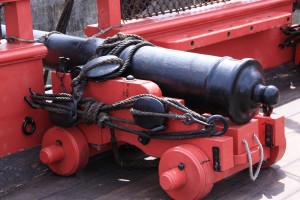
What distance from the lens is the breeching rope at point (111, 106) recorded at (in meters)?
2.91

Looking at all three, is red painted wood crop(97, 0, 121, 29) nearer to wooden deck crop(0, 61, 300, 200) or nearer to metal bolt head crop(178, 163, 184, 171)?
wooden deck crop(0, 61, 300, 200)

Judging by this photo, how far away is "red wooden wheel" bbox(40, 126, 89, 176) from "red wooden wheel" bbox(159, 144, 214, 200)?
0.61m


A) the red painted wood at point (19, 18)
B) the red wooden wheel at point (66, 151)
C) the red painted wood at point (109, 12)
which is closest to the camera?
the red wooden wheel at point (66, 151)

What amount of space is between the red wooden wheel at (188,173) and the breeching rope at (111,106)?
0.08 metres

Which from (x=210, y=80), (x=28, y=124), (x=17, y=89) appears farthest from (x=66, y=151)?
(x=210, y=80)

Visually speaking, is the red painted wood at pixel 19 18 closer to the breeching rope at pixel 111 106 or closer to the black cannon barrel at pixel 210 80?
the breeching rope at pixel 111 106

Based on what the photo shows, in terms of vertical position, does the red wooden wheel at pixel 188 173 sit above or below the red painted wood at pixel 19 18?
below

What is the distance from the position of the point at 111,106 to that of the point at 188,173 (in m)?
0.54

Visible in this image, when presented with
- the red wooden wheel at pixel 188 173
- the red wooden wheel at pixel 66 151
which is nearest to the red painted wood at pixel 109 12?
the red wooden wheel at pixel 66 151

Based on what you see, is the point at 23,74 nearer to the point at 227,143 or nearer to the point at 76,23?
the point at 227,143

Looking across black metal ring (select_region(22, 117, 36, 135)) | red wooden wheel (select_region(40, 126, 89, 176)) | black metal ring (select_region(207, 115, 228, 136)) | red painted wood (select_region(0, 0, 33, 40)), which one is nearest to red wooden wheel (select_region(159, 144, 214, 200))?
black metal ring (select_region(207, 115, 228, 136))

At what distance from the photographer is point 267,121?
10.4 feet

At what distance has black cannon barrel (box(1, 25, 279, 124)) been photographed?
9.64ft

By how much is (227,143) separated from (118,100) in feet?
2.03
